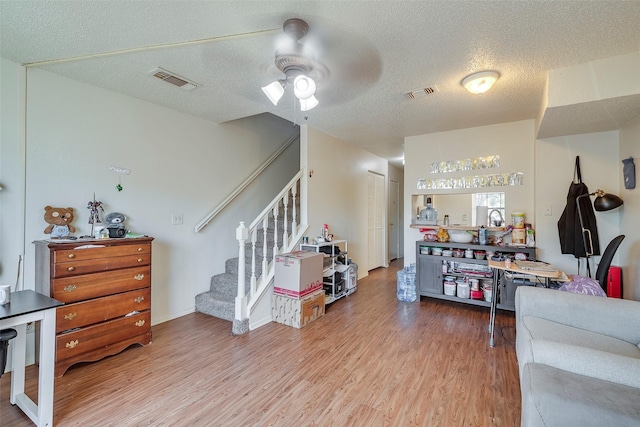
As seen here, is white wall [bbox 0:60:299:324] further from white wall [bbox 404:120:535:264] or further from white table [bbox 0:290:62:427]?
white wall [bbox 404:120:535:264]

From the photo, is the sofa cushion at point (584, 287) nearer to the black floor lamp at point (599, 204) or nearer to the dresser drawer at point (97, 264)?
Result: the black floor lamp at point (599, 204)

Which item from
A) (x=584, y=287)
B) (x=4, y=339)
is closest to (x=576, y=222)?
(x=584, y=287)

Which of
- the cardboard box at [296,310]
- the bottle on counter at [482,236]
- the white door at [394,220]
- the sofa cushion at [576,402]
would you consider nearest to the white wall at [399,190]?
the white door at [394,220]

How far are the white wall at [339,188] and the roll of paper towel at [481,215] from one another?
6.65 feet

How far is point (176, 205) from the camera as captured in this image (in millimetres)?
3391

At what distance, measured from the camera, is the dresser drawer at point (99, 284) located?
2170 millimetres

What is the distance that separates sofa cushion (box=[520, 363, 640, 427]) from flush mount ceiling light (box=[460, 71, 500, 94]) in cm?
223

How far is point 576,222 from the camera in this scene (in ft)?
10.7

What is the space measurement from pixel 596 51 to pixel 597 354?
2166 millimetres

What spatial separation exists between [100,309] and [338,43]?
282 centimetres

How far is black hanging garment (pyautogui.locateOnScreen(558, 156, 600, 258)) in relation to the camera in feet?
10.5

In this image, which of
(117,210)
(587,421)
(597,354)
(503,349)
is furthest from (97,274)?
(503,349)

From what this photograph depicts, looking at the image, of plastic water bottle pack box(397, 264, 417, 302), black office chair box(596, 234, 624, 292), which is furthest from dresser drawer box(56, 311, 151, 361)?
black office chair box(596, 234, 624, 292)

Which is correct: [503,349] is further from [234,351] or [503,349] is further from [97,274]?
[97,274]
